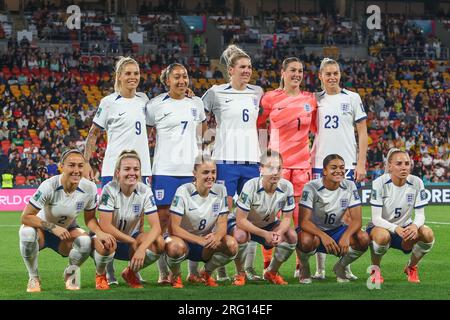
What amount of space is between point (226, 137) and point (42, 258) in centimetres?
344

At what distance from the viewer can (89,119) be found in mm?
25188

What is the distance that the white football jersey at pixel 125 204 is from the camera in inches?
310

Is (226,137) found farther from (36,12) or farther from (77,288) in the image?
(36,12)

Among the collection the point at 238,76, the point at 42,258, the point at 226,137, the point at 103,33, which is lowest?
the point at 42,258

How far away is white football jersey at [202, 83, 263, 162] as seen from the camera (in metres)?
8.69

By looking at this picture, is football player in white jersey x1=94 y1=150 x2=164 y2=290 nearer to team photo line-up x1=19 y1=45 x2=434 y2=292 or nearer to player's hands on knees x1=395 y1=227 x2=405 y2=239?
team photo line-up x1=19 y1=45 x2=434 y2=292

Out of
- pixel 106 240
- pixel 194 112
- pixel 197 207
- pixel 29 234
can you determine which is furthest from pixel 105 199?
pixel 194 112

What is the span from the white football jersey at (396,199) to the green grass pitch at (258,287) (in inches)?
22.9

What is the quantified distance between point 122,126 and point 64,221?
1.11 m

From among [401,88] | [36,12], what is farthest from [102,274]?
[36,12]

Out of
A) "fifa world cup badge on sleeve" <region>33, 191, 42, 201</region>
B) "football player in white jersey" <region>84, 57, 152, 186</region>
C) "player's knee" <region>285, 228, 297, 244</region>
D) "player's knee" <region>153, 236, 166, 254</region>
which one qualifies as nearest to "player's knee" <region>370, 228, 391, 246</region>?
"player's knee" <region>285, 228, 297, 244</region>

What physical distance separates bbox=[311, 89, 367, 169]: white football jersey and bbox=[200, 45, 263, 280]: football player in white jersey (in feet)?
2.03

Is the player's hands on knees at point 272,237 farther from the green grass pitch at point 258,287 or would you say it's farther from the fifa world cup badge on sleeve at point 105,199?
the fifa world cup badge on sleeve at point 105,199

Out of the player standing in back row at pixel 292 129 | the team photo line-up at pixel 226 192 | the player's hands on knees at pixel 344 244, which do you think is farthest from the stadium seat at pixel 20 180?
the player's hands on knees at pixel 344 244
